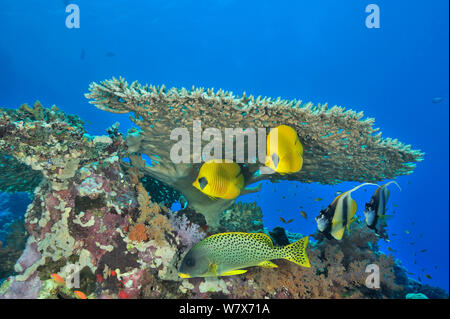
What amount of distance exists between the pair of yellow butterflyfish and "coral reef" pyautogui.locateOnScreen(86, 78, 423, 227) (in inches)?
32.4

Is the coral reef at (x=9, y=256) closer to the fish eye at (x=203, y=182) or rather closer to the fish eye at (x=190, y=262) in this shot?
the fish eye at (x=190, y=262)

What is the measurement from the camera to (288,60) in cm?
8469

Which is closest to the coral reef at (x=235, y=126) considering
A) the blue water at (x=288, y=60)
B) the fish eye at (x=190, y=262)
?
the fish eye at (x=190, y=262)

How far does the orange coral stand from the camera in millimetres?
2717

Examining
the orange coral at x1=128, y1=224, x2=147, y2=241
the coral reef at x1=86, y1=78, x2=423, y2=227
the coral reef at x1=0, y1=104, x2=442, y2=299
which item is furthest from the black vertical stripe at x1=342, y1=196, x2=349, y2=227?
the orange coral at x1=128, y1=224, x2=147, y2=241

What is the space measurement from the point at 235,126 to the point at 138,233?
188cm

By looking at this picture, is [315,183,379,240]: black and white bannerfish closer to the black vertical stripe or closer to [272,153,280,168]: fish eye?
the black vertical stripe

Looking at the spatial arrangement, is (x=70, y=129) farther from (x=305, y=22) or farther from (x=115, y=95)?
(x=305, y=22)

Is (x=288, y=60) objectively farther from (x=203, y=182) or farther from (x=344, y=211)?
(x=203, y=182)

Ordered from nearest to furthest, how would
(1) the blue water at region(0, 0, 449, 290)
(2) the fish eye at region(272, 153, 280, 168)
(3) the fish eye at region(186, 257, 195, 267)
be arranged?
(2) the fish eye at region(272, 153, 280, 168)
(3) the fish eye at region(186, 257, 195, 267)
(1) the blue water at region(0, 0, 449, 290)

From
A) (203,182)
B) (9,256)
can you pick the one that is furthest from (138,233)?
(9,256)

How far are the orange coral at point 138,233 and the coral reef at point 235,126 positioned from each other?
1.40 metres

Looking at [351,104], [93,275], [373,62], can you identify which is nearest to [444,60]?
[373,62]
